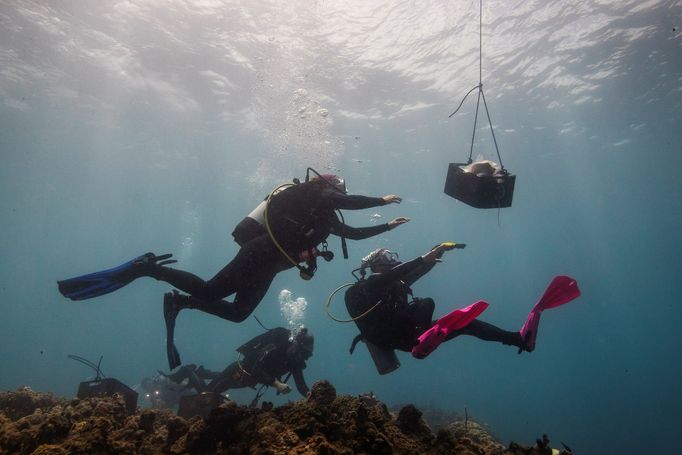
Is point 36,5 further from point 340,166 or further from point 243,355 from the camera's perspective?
point 340,166

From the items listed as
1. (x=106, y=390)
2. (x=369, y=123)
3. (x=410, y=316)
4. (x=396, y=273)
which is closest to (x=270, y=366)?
(x=106, y=390)

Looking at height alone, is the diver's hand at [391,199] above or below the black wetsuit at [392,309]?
above

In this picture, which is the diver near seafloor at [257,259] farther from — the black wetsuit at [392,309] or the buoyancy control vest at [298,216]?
the black wetsuit at [392,309]

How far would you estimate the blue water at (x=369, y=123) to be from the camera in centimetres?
1778

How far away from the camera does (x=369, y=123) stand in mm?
27594

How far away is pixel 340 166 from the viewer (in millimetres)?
35656

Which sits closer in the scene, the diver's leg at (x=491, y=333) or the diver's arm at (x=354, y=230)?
the diver's arm at (x=354, y=230)

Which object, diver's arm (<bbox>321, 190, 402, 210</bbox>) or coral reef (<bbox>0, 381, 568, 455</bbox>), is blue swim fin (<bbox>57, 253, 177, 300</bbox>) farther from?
diver's arm (<bbox>321, 190, 402, 210</bbox>)

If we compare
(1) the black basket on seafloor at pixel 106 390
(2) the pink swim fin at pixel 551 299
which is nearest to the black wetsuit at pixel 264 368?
(1) the black basket on seafloor at pixel 106 390

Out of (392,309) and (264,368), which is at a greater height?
(392,309)

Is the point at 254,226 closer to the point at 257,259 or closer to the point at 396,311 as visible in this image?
the point at 257,259

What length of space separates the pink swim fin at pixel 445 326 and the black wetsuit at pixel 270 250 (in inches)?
79.3

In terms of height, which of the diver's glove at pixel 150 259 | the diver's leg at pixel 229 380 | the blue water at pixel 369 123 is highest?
the blue water at pixel 369 123

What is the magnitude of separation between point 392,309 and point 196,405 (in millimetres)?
3423
